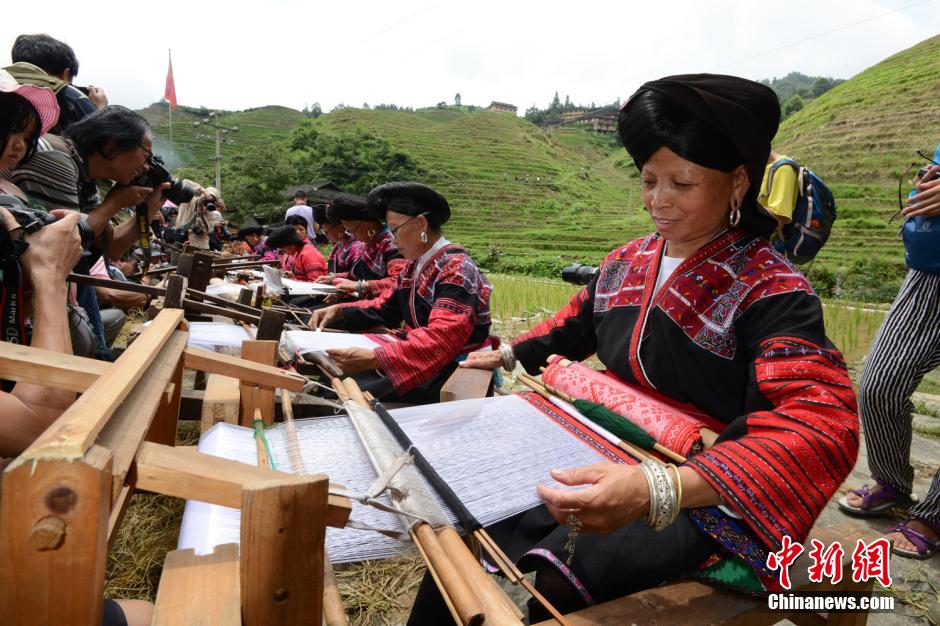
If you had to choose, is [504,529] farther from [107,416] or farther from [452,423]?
[107,416]

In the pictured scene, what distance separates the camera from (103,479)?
0.58 meters

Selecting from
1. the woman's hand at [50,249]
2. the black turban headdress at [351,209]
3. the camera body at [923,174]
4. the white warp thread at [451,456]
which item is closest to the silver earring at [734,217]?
the white warp thread at [451,456]

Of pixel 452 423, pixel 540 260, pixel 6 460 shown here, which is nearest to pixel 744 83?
pixel 452 423

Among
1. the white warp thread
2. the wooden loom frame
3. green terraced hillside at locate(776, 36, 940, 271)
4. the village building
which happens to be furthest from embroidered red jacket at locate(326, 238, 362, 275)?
the village building

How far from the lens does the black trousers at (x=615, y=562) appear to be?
117cm

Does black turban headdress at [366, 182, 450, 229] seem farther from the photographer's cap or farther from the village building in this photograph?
the village building

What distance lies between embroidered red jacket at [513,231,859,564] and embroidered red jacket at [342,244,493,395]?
38.9 inches

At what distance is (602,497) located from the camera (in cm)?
104

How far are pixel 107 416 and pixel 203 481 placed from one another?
0.51 feet

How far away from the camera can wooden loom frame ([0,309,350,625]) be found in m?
0.57

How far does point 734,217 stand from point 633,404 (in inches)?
24.8

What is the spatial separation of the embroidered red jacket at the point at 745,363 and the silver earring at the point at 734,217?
1.5 inches

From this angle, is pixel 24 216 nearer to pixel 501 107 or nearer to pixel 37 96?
pixel 37 96

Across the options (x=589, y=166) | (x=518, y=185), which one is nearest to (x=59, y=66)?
(x=518, y=185)
